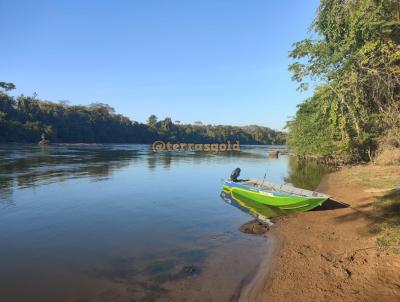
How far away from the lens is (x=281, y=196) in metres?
16.7

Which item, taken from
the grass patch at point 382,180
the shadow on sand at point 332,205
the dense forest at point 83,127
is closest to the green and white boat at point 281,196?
the shadow on sand at point 332,205

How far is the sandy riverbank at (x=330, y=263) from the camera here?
7750 millimetres

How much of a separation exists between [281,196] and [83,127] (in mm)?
120043

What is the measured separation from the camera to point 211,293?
845cm

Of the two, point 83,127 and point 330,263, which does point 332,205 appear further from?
point 83,127

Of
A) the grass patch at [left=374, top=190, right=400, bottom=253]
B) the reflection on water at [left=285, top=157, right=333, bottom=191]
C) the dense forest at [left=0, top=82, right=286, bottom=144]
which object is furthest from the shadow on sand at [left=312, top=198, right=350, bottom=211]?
the dense forest at [left=0, top=82, right=286, bottom=144]

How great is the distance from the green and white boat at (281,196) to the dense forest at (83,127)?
91.4 meters

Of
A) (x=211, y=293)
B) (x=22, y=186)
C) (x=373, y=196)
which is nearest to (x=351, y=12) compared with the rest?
(x=373, y=196)

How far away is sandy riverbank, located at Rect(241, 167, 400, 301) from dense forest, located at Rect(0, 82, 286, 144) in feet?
323

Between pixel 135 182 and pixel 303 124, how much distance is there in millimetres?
24256

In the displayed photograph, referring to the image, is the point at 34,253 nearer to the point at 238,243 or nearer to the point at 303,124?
the point at 238,243

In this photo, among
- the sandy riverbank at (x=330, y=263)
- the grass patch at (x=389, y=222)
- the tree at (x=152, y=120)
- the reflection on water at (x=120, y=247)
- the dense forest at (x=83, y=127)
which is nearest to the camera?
the sandy riverbank at (x=330, y=263)

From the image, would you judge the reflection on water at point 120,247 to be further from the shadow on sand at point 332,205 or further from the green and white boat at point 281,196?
the shadow on sand at point 332,205

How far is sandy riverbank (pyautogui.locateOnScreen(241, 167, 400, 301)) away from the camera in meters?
7.75
